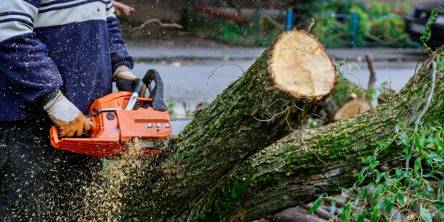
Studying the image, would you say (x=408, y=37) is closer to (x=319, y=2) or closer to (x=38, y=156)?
(x=319, y=2)

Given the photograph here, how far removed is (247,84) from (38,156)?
865mm

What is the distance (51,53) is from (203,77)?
21.3 feet

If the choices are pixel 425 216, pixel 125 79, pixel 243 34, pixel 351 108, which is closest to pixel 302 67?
pixel 425 216

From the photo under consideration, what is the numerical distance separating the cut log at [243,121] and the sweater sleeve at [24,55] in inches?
22.4

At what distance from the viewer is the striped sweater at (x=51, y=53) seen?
2.51 metres

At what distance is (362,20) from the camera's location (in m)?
12.3

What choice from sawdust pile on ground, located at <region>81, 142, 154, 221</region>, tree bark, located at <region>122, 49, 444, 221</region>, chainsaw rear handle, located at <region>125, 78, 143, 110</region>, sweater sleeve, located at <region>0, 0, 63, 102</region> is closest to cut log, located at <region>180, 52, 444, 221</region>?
tree bark, located at <region>122, 49, 444, 221</region>

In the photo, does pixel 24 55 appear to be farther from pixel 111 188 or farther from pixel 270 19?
pixel 270 19

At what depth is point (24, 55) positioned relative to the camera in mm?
2527

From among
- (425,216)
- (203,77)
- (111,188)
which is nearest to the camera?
(425,216)

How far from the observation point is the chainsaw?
8.68 ft

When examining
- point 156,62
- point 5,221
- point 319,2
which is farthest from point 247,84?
point 319,2

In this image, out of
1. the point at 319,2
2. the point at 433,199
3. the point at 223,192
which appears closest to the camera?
the point at 433,199

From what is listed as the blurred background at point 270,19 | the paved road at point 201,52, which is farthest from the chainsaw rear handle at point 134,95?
the paved road at point 201,52
